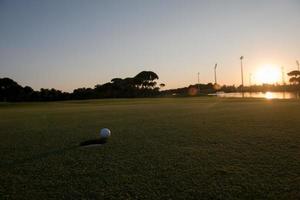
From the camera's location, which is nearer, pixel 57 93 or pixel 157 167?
pixel 157 167

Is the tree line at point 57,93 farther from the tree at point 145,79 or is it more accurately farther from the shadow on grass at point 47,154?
the shadow on grass at point 47,154

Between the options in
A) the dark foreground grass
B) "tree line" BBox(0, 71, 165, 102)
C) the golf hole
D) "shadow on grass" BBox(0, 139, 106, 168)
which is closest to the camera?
the dark foreground grass

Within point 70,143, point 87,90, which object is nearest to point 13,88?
point 87,90

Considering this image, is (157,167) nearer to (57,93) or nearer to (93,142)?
(93,142)

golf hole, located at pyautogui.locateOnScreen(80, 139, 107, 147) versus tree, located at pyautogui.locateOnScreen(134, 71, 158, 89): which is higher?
tree, located at pyautogui.locateOnScreen(134, 71, 158, 89)

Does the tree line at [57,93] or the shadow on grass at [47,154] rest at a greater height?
the tree line at [57,93]

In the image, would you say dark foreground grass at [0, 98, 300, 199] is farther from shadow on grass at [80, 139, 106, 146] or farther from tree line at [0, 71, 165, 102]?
tree line at [0, 71, 165, 102]

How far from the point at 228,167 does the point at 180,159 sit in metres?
0.93

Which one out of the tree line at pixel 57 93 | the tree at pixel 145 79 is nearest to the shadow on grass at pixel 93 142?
the tree line at pixel 57 93

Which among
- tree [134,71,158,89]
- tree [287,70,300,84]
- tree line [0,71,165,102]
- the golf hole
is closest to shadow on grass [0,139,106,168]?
the golf hole

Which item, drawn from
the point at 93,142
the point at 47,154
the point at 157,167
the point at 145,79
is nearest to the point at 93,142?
the point at 93,142

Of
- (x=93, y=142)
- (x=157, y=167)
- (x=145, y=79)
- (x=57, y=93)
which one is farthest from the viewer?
(x=145, y=79)

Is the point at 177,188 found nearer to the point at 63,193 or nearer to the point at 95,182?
the point at 95,182

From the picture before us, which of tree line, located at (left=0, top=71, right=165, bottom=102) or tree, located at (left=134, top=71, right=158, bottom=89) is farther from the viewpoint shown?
tree, located at (left=134, top=71, right=158, bottom=89)
